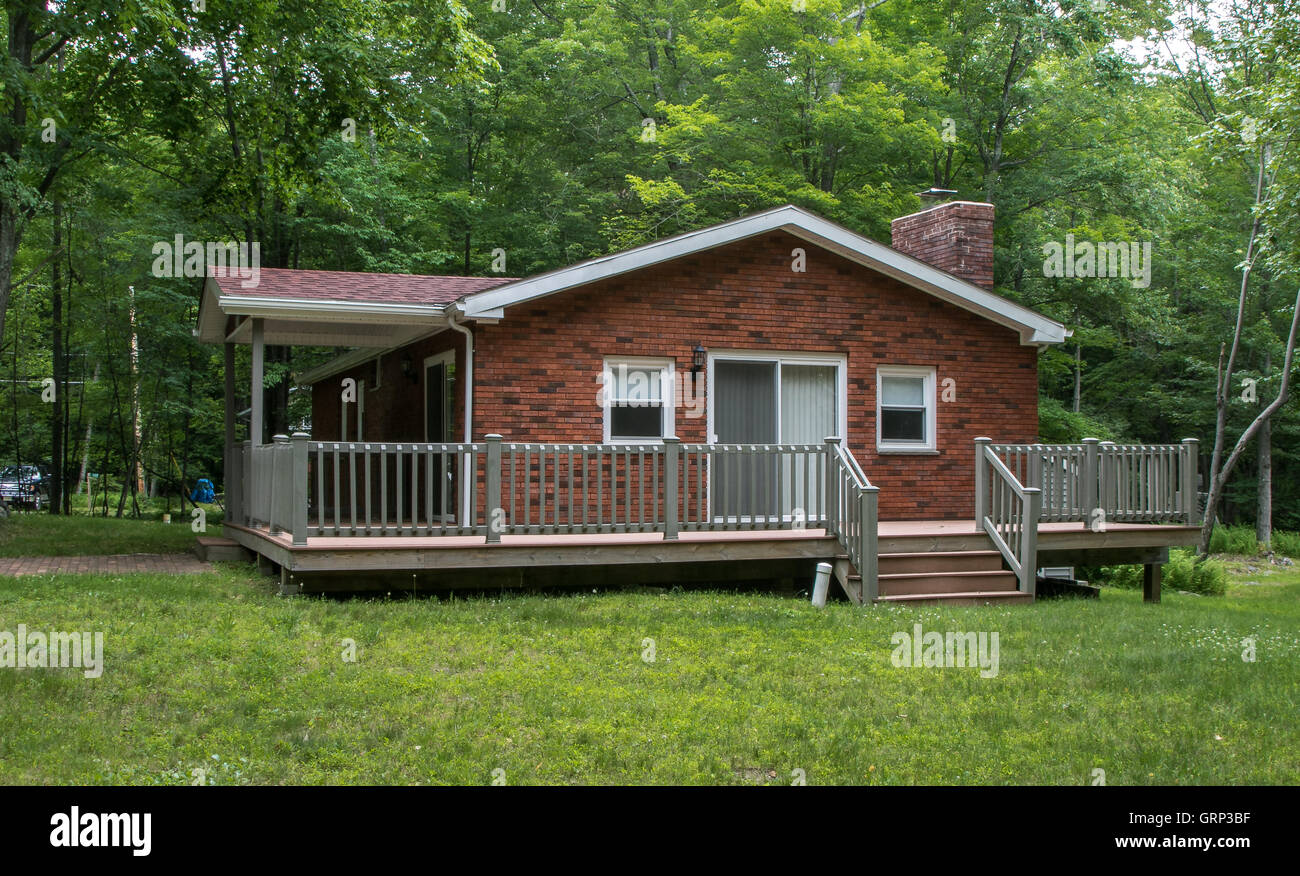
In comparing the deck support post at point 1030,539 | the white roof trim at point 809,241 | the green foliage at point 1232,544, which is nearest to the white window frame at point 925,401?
the white roof trim at point 809,241

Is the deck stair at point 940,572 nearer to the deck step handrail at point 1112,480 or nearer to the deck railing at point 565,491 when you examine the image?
the deck railing at point 565,491

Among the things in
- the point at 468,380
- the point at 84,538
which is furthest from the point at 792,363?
the point at 84,538

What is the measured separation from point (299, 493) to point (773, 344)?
20.8ft

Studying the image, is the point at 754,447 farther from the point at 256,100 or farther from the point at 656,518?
the point at 256,100

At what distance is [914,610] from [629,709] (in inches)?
183

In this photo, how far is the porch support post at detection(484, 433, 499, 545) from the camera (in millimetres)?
10508

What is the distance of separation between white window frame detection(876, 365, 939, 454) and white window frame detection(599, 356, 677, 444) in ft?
9.32

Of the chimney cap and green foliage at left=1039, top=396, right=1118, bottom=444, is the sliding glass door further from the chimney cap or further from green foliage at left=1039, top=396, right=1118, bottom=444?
green foliage at left=1039, top=396, right=1118, bottom=444

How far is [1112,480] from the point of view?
506 inches

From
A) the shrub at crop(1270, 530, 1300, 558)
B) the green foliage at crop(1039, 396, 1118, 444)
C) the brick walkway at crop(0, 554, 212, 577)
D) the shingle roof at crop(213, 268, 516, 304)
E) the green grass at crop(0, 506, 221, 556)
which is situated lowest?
the shrub at crop(1270, 530, 1300, 558)

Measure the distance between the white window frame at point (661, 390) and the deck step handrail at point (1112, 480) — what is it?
3.72 m

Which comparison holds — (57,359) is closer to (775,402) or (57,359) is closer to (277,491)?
(277,491)

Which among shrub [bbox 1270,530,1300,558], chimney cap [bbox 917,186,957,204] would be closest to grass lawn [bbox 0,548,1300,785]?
chimney cap [bbox 917,186,957,204]
